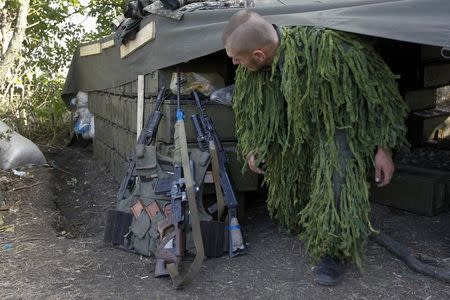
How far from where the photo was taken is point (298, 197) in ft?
11.7

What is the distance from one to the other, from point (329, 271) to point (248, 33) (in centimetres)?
145

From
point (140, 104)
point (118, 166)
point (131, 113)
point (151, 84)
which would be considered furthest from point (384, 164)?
point (118, 166)

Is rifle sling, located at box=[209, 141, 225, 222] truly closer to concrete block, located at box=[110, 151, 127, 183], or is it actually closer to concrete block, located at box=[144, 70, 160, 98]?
concrete block, located at box=[144, 70, 160, 98]

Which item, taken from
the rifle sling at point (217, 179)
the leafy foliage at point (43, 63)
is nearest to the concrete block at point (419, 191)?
the rifle sling at point (217, 179)

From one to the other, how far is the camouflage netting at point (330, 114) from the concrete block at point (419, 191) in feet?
4.50

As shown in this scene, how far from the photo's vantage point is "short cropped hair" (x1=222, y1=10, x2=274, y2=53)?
2883 millimetres

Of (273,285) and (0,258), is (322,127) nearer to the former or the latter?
(273,285)

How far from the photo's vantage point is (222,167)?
374 centimetres

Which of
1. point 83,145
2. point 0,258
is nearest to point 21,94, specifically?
point 83,145

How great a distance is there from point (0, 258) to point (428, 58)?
4.14m

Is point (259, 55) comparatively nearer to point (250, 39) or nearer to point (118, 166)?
point (250, 39)

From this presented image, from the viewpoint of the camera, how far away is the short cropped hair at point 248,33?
113 inches

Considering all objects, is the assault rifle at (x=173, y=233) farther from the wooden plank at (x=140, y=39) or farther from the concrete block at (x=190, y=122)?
the wooden plank at (x=140, y=39)

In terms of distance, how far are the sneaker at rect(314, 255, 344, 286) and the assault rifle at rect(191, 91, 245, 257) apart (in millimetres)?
627
